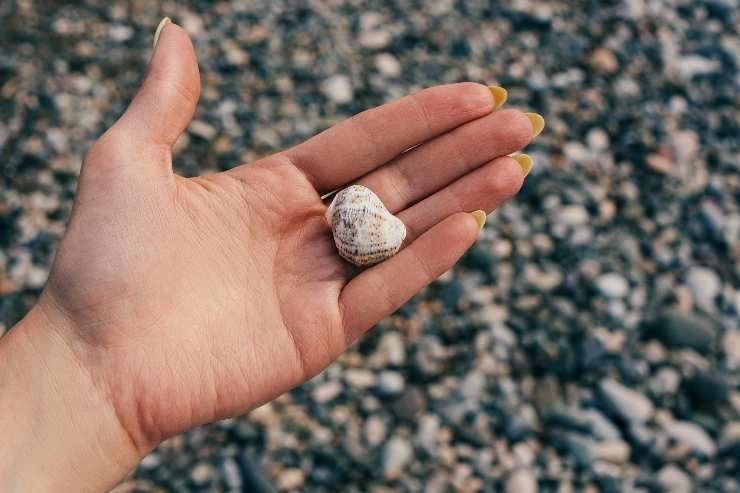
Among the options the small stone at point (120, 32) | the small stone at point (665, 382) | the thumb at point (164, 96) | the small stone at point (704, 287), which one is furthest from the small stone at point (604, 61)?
the small stone at point (120, 32)

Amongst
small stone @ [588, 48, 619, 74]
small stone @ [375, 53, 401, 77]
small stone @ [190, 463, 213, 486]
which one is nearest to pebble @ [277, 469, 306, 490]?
small stone @ [190, 463, 213, 486]

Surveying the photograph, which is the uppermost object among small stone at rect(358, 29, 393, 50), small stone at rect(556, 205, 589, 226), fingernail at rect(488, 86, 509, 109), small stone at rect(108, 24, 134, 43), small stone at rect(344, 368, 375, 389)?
small stone at rect(108, 24, 134, 43)

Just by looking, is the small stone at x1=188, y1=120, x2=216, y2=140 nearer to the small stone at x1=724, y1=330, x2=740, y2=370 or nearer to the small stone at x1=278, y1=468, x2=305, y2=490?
the small stone at x1=278, y1=468, x2=305, y2=490

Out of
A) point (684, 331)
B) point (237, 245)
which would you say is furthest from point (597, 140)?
point (237, 245)

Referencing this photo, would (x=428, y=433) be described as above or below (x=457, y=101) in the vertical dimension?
below

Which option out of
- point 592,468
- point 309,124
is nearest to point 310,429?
point 592,468

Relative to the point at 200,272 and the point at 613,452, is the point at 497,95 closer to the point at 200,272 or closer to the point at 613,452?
the point at 200,272

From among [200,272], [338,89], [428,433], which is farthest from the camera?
[338,89]
